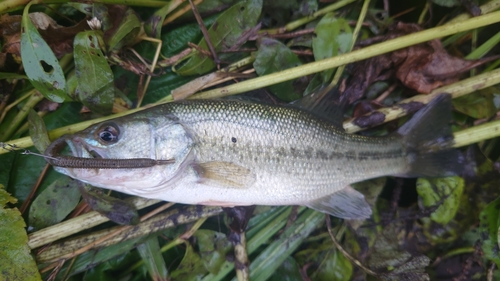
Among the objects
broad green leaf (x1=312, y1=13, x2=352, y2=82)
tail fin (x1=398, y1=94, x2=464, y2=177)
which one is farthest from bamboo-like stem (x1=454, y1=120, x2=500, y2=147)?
broad green leaf (x1=312, y1=13, x2=352, y2=82)

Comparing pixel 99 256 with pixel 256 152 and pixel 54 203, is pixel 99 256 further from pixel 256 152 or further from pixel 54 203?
pixel 256 152

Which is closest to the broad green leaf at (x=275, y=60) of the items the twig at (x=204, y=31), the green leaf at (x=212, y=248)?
the twig at (x=204, y=31)

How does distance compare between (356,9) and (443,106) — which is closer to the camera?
(443,106)

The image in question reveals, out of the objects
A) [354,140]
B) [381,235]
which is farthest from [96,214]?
[381,235]

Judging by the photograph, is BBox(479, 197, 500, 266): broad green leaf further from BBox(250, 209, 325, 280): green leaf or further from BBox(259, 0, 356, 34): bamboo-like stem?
BBox(259, 0, 356, 34): bamboo-like stem

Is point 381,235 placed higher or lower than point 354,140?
lower

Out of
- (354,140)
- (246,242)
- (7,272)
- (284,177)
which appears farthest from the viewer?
(246,242)

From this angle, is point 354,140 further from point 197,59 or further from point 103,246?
point 103,246
